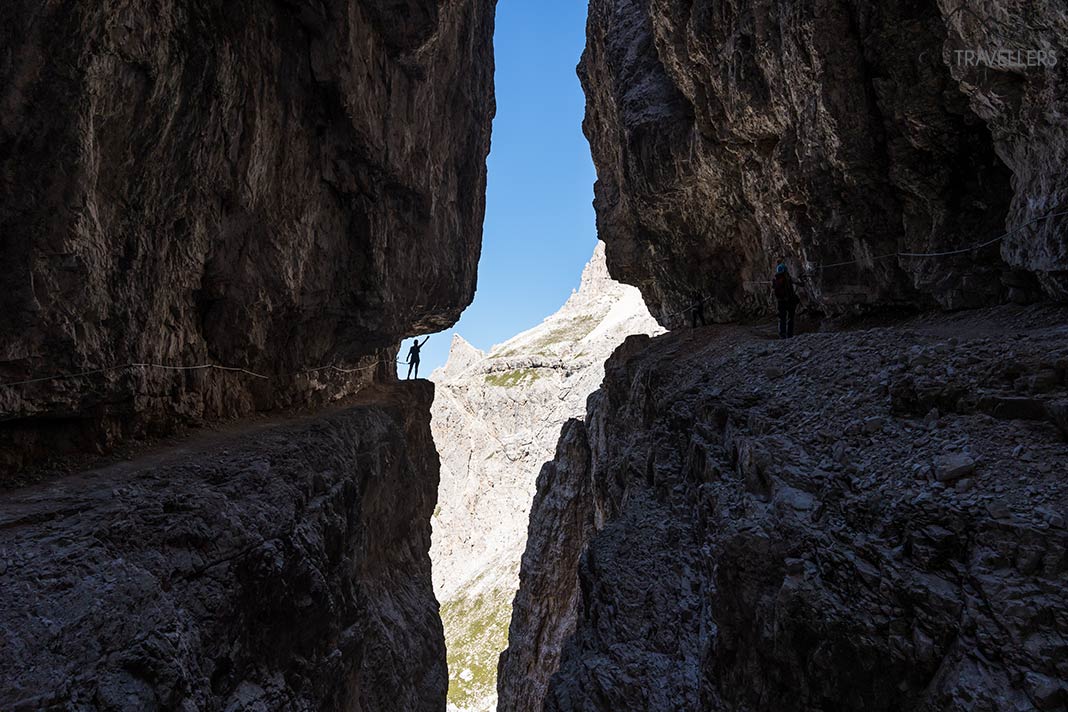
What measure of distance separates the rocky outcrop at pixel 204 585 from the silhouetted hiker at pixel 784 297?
1481 centimetres

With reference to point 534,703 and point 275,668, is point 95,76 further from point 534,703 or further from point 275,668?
point 534,703

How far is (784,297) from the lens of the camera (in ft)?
60.0

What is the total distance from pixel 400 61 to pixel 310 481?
1717 cm

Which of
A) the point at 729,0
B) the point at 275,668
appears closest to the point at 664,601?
the point at 275,668

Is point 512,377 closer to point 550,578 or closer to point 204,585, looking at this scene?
point 550,578

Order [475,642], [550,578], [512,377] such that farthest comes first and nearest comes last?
[512,377] < [475,642] < [550,578]

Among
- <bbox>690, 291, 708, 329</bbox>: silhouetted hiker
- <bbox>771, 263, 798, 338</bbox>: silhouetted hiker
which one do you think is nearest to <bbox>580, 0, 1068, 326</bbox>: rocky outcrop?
<bbox>690, 291, 708, 329</bbox>: silhouetted hiker

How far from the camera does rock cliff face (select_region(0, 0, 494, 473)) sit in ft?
35.9

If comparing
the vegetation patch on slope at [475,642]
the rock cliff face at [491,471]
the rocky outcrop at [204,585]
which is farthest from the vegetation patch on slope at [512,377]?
the rocky outcrop at [204,585]

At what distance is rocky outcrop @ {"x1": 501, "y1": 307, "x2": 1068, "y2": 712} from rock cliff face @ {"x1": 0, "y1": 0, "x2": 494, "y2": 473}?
1249 cm

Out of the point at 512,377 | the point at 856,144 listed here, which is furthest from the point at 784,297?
the point at 512,377

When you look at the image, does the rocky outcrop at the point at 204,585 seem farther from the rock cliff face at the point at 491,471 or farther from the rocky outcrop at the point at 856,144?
the rock cliff face at the point at 491,471

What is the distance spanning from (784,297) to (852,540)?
37.1 feet

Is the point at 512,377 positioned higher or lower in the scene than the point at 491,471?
higher
